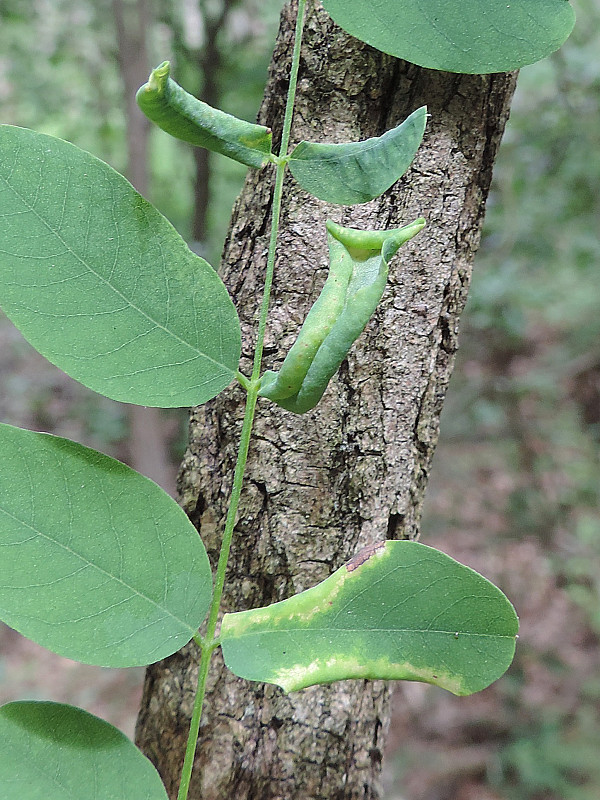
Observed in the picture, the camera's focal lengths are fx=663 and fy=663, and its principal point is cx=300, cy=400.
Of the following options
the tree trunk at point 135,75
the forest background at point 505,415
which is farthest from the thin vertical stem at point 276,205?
the tree trunk at point 135,75

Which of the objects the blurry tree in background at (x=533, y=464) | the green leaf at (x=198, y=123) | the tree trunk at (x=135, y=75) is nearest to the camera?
the green leaf at (x=198, y=123)

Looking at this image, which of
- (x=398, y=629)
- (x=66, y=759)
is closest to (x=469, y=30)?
(x=398, y=629)

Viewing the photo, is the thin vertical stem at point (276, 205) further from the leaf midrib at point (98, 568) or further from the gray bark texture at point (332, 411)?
the leaf midrib at point (98, 568)

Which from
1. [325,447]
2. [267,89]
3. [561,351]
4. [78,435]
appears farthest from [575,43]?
[78,435]

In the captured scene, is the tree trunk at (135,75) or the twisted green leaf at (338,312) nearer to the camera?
the twisted green leaf at (338,312)

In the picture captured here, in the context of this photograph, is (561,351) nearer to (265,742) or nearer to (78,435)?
(78,435)

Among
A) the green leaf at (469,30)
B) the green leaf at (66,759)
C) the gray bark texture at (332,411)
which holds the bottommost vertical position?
the green leaf at (66,759)
